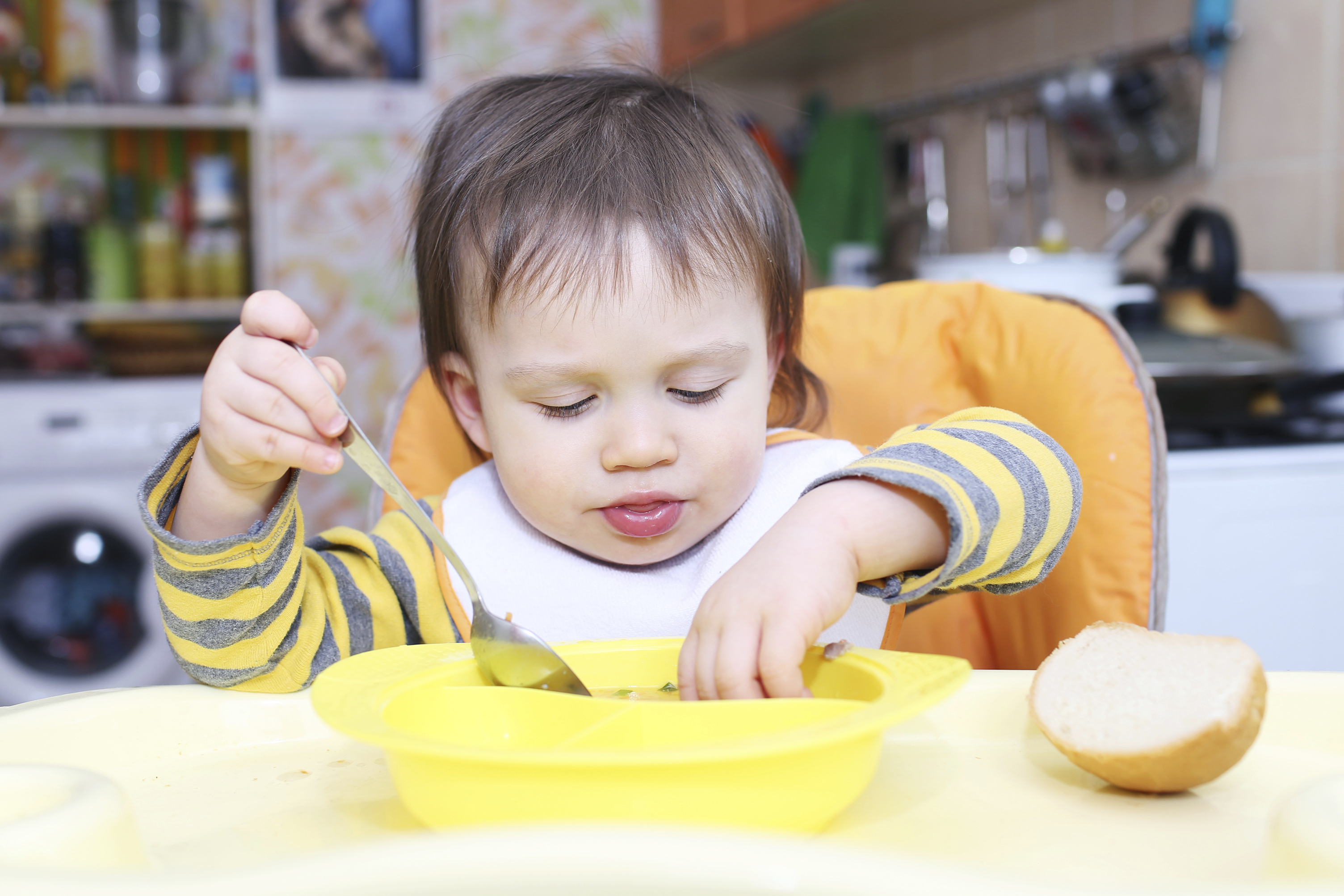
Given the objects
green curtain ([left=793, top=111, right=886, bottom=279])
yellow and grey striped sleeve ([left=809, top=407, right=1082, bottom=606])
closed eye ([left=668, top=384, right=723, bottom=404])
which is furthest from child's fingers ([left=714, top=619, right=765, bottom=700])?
green curtain ([left=793, top=111, right=886, bottom=279])

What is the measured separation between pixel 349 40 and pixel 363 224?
0.55 meters

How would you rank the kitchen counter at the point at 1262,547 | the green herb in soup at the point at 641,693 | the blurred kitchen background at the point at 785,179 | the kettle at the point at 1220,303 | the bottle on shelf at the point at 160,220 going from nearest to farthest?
the green herb in soup at the point at 641,693 < the kitchen counter at the point at 1262,547 < the blurred kitchen background at the point at 785,179 < the kettle at the point at 1220,303 < the bottle on shelf at the point at 160,220

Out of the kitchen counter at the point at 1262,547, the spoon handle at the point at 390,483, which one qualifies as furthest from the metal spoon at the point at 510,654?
the kitchen counter at the point at 1262,547

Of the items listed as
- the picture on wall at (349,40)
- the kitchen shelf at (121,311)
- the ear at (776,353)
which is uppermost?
the picture on wall at (349,40)

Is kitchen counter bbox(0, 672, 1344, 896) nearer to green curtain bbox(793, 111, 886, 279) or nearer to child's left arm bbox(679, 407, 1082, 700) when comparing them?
child's left arm bbox(679, 407, 1082, 700)

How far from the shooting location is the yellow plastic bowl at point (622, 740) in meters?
0.41

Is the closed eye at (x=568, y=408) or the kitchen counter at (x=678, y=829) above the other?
the closed eye at (x=568, y=408)

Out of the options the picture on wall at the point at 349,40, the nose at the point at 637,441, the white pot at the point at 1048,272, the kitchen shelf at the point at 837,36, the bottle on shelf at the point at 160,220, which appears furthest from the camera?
the picture on wall at the point at 349,40

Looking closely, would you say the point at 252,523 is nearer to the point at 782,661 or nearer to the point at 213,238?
the point at 782,661

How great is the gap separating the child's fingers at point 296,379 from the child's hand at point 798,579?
0.78ft

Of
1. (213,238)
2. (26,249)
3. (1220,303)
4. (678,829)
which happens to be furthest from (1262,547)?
(26,249)

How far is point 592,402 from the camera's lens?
77 cm

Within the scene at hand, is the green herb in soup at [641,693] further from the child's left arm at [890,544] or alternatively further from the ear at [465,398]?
the ear at [465,398]

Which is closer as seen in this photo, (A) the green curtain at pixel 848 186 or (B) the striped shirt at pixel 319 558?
(B) the striped shirt at pixel 319 558
